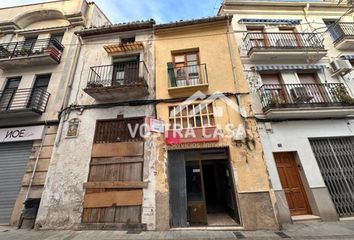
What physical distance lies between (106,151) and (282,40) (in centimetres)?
1026

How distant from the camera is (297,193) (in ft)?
22.3

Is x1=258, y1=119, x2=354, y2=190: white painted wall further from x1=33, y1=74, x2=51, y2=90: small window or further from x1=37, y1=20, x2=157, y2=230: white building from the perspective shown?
x1=33, y1=74, x2=51, y2=90: small window

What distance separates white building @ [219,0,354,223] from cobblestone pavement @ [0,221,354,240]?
663 millimetres

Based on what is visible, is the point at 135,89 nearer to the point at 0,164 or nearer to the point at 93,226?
the point at 93,226

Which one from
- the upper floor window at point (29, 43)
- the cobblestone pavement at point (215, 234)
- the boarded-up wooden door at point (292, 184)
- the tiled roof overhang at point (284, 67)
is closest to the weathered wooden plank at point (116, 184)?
the cobblestone pavement at point (215, 234)

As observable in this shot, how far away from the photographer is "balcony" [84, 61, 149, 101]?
727 centimetres

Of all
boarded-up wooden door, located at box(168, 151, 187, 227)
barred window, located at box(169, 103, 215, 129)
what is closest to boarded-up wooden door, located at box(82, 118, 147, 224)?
boarded-up wooden door, located at box(168, 151, 187, 227)

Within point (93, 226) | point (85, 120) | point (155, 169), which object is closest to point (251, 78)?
point (155, 169)

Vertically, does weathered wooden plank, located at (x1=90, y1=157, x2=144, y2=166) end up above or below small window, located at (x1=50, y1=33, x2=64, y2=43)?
below

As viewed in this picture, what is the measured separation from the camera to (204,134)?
6.77 m

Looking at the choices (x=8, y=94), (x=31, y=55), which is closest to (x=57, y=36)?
(x=31, y=55)

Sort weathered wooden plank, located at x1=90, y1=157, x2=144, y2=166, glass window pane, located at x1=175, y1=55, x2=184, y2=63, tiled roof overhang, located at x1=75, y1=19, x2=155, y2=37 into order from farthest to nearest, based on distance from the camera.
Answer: tiled roof overhang, located at x1=75, y1=19, x2=155, y2=37 → glass window pane, located at x1=175, y1=55, x2=184, y2=63 → weathered wooden plank, located at x1=90, y1=157, x2=144, y2=166

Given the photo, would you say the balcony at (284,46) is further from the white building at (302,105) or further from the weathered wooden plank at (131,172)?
the weathered wooden plank at (131,172)

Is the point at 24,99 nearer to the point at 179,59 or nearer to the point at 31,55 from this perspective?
the point at 31,55
